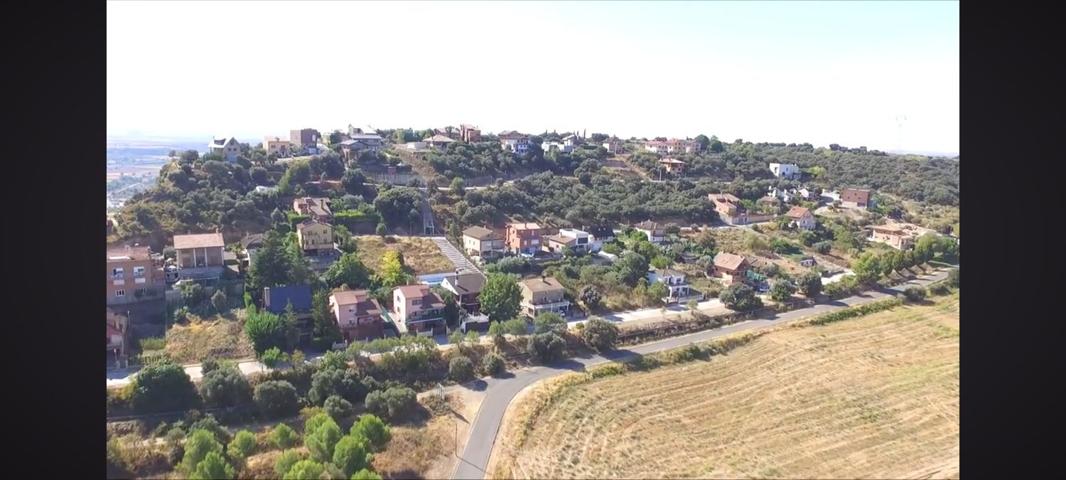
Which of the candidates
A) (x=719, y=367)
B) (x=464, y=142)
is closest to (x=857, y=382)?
(x=719, y=367)

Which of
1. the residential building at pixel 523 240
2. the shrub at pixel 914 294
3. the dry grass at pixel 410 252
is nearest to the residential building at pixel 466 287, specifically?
the dry grass at pixel 410 252

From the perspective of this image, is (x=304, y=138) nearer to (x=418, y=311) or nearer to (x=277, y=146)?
(x=277, y=146)

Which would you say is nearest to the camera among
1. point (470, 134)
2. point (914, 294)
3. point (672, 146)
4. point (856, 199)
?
point (914, 294)

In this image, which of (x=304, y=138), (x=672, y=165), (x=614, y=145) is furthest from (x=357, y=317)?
(x=614, y=145)

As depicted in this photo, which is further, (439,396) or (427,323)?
(427,323)

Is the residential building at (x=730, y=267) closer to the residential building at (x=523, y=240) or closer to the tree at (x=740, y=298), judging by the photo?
the tree at (x=740, y=298)
